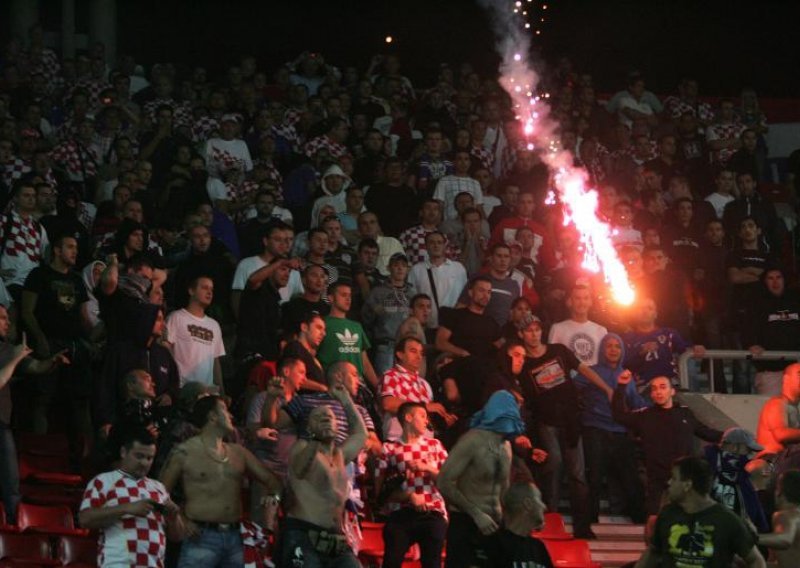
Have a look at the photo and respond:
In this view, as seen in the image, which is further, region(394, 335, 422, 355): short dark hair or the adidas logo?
the adidas logo

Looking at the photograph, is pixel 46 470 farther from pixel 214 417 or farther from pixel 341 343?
pixel 341 343

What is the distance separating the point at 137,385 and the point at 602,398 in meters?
4.35

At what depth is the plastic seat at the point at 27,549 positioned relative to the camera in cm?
1048

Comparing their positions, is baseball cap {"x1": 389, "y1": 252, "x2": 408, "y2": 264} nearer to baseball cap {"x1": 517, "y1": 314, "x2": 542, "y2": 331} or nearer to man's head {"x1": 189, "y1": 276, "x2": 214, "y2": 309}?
baseball cap {"x1": 517, "y1": 314, "x2": 542, "y2": 331}

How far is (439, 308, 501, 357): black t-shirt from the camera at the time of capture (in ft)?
45.9

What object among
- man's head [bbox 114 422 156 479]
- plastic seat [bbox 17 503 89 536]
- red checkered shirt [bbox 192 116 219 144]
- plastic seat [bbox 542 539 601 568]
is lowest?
plastic seat [bbox 542 539 601 568]

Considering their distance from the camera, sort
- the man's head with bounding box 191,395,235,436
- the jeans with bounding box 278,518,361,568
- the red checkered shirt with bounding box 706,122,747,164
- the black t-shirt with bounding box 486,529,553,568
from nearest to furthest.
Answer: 1. the black t-shirt with bounding box 486,529,553,568
2. the jeans with bounding box 278,518,361,568
3. the man's head with bounding box 191,395,235,436
4. the red checkered shirt with bounding box 706,122,747,164

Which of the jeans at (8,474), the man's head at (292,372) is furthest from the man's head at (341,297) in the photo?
the jeans at (8,474)

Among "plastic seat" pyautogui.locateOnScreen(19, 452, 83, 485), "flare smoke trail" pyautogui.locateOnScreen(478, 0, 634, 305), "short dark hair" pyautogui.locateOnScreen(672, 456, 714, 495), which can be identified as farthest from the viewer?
"flare smoke trail" pyautogui.locateOnScreen(478, 0, 634, 305)

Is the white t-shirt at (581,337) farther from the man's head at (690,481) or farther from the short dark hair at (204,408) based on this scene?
the man's head at (690,481)

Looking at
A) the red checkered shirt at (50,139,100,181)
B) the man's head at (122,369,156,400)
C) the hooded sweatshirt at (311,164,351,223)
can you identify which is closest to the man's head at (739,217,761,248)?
the hooded sweatshirt at (311,164,351,223)

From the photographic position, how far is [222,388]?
13125 millimetres

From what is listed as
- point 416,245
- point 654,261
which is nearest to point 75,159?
point 416,245

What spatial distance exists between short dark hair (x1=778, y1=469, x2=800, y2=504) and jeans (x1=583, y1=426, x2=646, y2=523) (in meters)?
3.07
